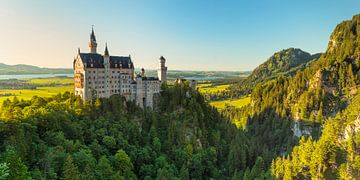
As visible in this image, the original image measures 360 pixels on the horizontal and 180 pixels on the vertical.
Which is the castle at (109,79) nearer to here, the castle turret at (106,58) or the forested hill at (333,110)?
the castle turret at (106,58)

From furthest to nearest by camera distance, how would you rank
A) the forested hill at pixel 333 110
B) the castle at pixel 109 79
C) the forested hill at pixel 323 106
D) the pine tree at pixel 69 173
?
1. the castle at pixel 109 79
2. the forested hill at pixel 323 106
3. the forested hill at pixel 333 110
4. the pine tree at pixel 69 173

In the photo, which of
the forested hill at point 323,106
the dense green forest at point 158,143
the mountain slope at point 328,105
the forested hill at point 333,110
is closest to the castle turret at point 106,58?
the dense green forest at point 158,143

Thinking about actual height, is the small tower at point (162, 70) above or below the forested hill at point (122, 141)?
above

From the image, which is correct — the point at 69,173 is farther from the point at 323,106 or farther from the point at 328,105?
the point at 328,105

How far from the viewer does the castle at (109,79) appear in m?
82.0

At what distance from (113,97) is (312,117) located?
112 m

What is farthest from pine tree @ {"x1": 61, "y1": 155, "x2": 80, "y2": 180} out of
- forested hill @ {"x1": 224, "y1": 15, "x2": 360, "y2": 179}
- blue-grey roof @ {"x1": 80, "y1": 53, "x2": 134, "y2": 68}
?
forested hill @ {"x1": 224, "y1": 15, "x2": 360, "y2": 179}

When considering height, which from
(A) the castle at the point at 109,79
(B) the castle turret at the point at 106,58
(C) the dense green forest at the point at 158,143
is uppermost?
(B) the castle turret at the point at 106,58

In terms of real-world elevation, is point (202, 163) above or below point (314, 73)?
below

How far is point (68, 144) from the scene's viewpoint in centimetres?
5669

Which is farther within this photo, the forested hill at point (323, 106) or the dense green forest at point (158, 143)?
the forested hill at point (323, 106)

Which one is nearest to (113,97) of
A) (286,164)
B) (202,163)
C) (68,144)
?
(68,144)

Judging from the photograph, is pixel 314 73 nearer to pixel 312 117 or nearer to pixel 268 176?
pixel 312 117

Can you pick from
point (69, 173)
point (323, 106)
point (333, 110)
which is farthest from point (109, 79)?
point (333, 110)
